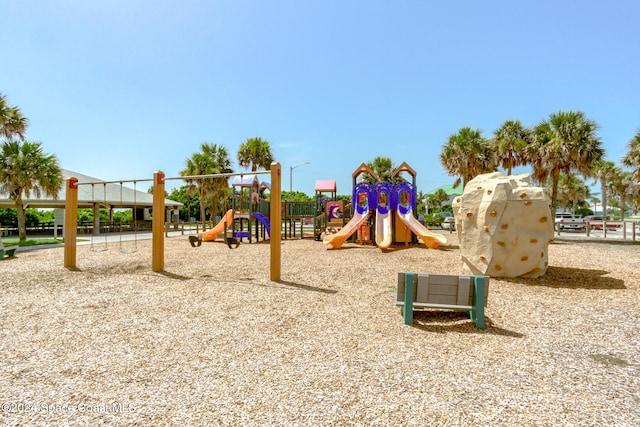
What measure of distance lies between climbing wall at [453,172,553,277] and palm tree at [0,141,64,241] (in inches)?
795

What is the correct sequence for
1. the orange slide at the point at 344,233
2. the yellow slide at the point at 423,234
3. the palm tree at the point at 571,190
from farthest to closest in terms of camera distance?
the palm tree at the point at 571,190 → the orange slide at the point at 344,233 → the yellow slide at the point at 423,234

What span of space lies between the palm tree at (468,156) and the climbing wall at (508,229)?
16099 millimetres

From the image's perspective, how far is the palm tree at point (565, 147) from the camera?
63.3ft

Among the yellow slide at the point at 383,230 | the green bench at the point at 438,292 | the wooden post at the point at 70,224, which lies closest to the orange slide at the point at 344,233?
the yellow slide at the point at 383,230

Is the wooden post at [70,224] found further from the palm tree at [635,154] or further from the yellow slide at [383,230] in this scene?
the palm tree at [635,154]

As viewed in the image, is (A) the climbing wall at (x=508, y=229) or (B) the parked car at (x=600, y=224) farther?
(B) the parked car at (x=600, y=224)

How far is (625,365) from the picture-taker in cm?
357

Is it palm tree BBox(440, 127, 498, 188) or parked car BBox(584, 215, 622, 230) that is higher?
palm tree BBox(440, 127, 498, 188)

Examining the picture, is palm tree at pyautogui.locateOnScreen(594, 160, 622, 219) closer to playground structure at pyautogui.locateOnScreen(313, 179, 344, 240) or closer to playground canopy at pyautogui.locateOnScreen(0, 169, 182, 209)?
playground structure at pyautogui.locateOnScreen(313, 179, 344, 240)

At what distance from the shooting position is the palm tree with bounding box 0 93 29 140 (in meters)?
17.3

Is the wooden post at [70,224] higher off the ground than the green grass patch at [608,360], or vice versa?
the wooden post at [70,224]

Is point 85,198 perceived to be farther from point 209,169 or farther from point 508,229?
point 508,229

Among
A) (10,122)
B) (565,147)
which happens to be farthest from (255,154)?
Answer: (565,147)

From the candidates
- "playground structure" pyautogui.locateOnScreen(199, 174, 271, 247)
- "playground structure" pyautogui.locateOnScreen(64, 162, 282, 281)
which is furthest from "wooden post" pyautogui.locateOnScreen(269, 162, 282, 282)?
"playground structure" pyautogui.locateOnScreen(199, 174, 271, 247)
